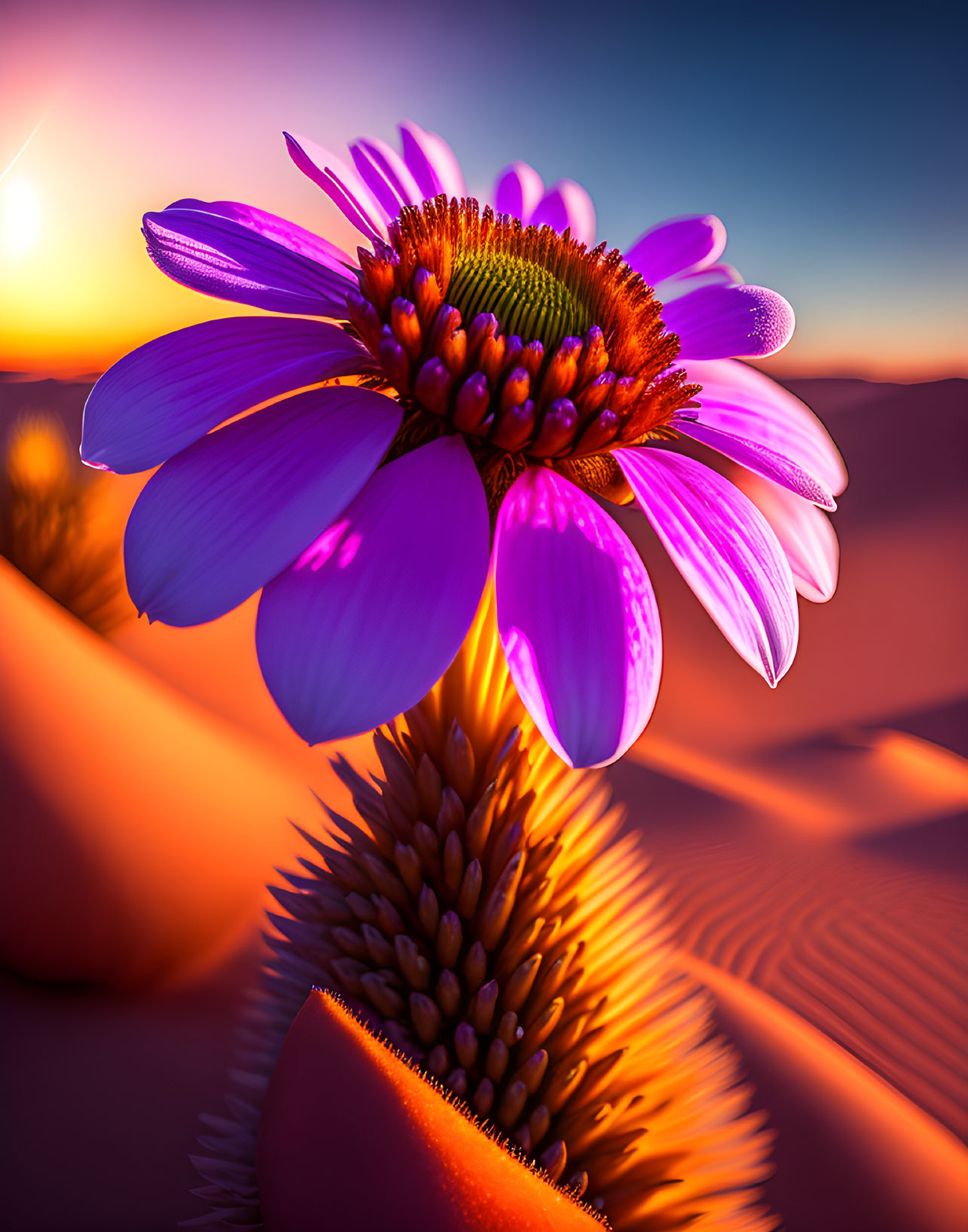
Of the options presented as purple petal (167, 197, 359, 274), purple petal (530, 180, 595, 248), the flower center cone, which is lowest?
the flower center cone

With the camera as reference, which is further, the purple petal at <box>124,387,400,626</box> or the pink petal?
the pink petal

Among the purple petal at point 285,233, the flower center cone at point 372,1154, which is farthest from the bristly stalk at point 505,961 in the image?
the purple petal at point 285,233

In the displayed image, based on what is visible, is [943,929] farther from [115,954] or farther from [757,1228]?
[115,954]

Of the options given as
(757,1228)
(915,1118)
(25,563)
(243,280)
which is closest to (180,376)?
(243,280)

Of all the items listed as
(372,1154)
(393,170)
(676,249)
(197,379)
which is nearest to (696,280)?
(676,249)

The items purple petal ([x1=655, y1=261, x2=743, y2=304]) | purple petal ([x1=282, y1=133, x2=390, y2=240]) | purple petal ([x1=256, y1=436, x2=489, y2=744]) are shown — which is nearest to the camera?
purple petal ([x1=256, y1=436, x2=489, y2=744])

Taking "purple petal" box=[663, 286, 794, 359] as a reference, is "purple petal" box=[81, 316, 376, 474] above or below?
below

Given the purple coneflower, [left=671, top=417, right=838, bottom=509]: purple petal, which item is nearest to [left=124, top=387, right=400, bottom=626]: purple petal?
the purple coneflower

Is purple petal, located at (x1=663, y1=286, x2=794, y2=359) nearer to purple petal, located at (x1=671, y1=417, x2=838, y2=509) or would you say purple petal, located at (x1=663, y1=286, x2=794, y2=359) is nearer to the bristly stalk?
purple petal, located at (x1=671, y1=417, x2=838, y2=509)
